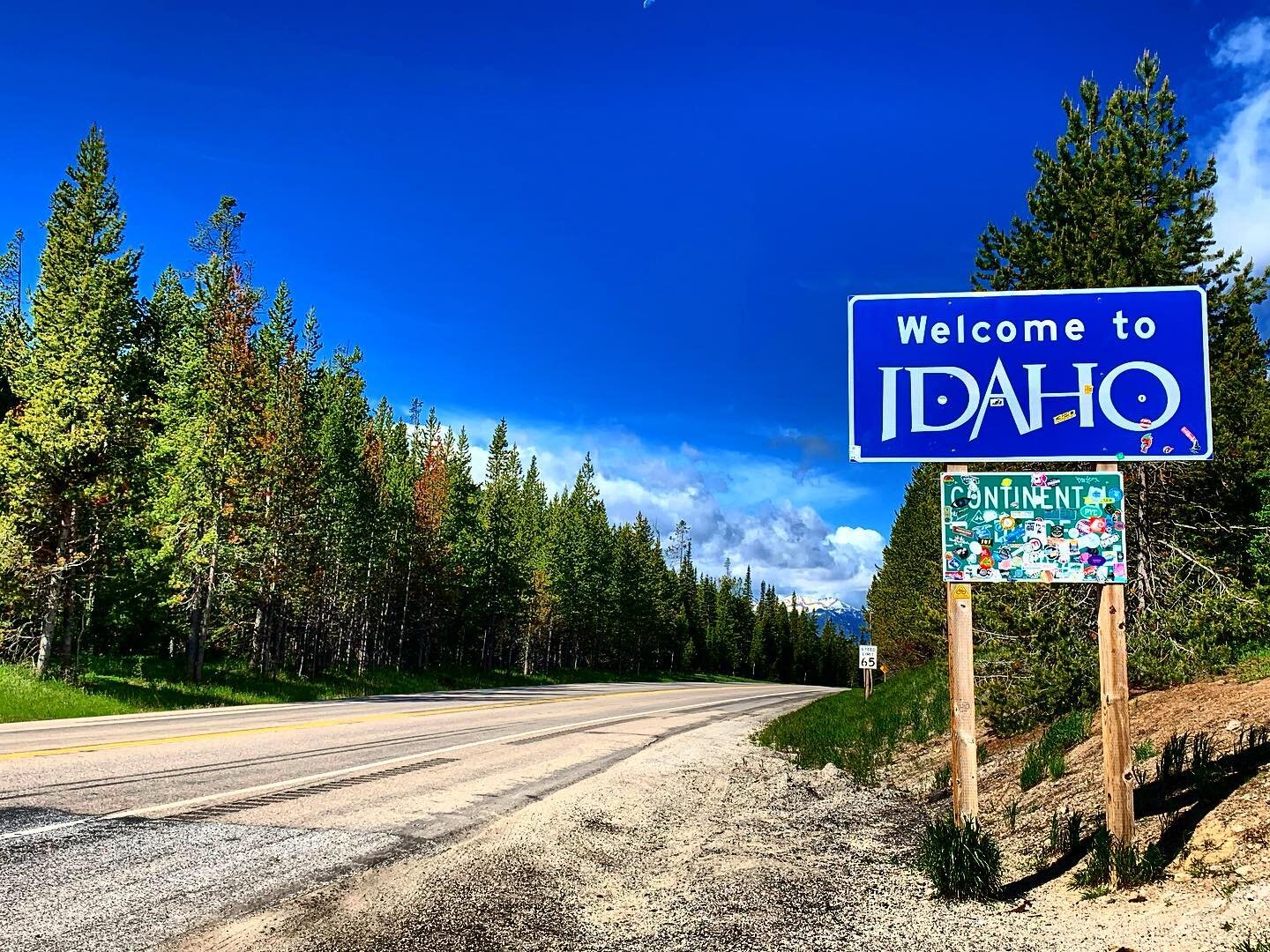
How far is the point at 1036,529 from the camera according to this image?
582 centimetres

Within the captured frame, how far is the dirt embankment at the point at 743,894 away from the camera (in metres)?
4.39

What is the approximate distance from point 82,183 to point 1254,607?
28695 mm

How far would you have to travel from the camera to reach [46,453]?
20.1m

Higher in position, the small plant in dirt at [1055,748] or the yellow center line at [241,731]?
the small plant in dirt at [1055,748]

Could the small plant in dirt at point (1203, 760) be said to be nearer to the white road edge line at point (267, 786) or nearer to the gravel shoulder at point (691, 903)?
the gravel shoulder at point (691, 903)

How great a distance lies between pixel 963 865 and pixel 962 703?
3.64 feet

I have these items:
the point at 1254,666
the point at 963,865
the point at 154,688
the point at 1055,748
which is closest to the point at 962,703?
the point at 963,865

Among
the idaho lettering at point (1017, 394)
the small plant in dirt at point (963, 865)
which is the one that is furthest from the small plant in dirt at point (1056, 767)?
the idaho lettering at point (1017, 394)

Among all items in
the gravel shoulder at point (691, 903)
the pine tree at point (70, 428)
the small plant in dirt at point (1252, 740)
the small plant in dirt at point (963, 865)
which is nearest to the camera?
the gravel shoulder at point (691, 903)

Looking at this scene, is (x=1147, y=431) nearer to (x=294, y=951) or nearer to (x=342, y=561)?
(x=294, y=951)

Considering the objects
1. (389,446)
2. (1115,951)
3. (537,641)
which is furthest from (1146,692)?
(537,641)

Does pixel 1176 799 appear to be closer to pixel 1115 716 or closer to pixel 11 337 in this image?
pixel 1115 716

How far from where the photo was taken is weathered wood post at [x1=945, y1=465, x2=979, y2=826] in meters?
5.71

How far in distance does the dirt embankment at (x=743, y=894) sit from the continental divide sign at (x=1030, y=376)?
2.67 m
